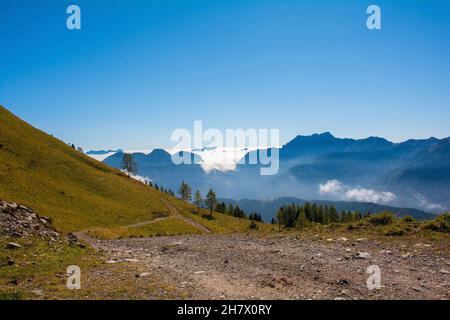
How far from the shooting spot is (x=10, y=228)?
2284cm

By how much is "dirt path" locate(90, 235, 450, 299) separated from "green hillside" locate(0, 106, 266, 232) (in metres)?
38.7

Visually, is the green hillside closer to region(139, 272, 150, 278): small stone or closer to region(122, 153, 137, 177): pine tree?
region(122, 153, 137, 177): pine tree

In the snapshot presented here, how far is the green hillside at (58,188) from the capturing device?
198ft

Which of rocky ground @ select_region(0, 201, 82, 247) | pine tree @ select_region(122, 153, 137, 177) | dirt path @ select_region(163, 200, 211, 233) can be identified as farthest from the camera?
pine tree @ select_region(122, 153, 137, 177)

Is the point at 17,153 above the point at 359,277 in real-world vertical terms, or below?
above

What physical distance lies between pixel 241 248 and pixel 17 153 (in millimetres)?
86226

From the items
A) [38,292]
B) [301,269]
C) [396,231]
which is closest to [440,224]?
[396,231]

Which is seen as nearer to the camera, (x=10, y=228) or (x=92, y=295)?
(x=92, y=295)

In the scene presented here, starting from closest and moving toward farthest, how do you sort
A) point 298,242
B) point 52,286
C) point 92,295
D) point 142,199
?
1. point 92,295
2. point 52,286
3. point 298,242
4. point 142,199

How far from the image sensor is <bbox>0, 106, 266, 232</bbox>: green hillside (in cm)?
6025

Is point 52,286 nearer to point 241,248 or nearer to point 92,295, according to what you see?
point 92,295

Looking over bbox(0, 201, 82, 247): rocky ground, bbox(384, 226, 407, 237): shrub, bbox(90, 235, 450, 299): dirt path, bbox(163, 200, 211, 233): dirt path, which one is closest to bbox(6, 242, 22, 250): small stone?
bbox(0, 201, 82, 247): rocky ground

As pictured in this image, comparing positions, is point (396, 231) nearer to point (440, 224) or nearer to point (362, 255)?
point (440, 224)
